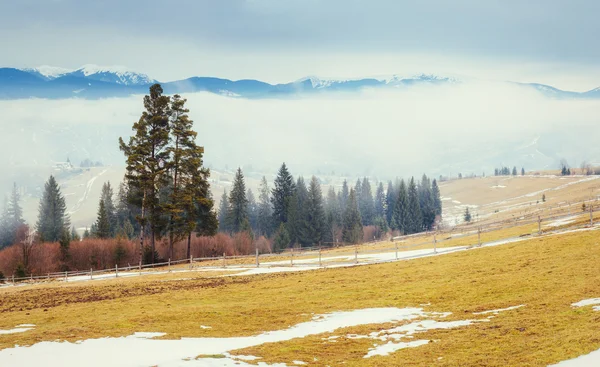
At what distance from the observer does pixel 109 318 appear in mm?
28578

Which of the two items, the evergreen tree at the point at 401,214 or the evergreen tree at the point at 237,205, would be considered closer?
the evergreen tree at the point at 237,205

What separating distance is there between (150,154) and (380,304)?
163 feet

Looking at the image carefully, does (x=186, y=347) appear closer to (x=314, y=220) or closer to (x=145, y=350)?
(x=145, y=350)

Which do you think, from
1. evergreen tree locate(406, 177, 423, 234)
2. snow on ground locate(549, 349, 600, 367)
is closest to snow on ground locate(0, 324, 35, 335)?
snow on ground locate(549, 349, 600, 367)

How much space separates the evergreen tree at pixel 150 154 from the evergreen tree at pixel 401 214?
119156mm

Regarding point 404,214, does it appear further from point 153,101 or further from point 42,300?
point 42,300

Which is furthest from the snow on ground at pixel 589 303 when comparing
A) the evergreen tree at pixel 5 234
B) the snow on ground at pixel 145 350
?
the evergreen tree at pixel 5 234

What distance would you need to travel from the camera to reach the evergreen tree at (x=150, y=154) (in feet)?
234

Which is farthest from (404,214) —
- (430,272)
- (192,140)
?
(430,272)

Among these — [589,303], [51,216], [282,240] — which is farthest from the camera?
[51,216]

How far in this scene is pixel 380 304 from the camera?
30734mm

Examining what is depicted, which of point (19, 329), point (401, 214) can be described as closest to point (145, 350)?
point (19, 329)

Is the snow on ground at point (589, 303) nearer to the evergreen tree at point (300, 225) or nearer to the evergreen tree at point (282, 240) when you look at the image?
the evergreen tree at point (282, 240)

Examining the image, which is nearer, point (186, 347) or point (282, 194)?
point (186, 347)
